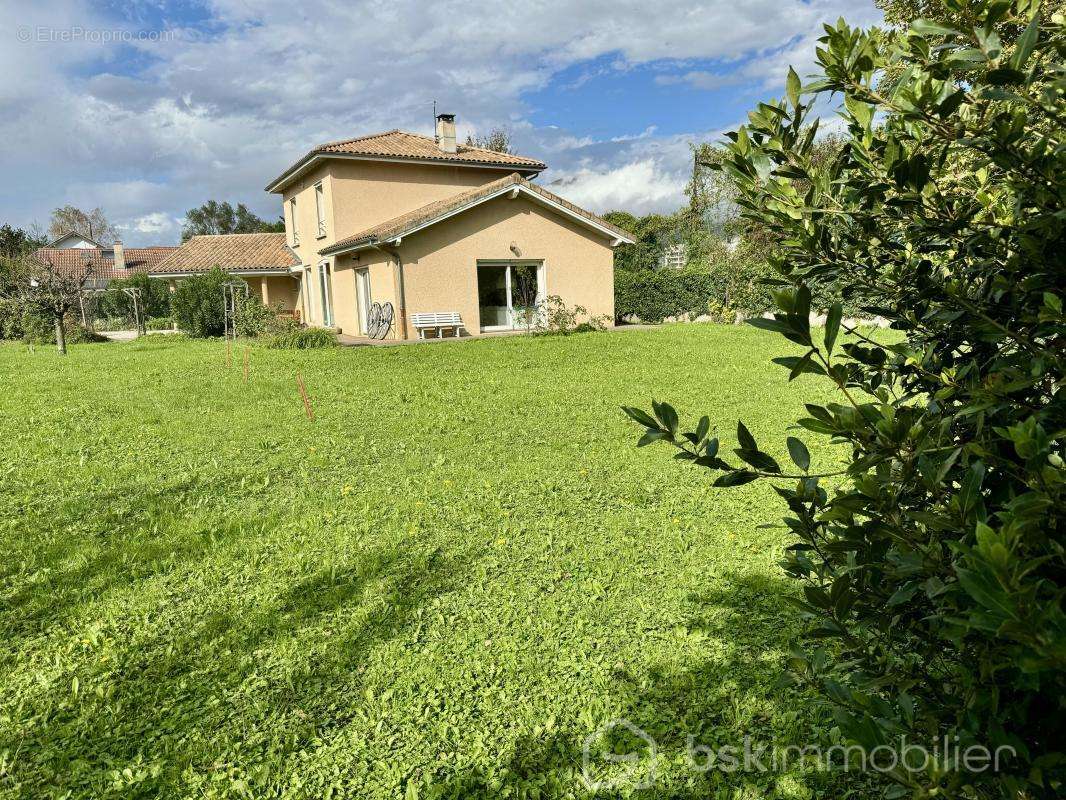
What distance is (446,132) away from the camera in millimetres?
24422

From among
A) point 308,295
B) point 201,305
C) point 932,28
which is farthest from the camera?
point 308,295

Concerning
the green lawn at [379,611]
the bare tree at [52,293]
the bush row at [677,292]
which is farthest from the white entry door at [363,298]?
the green lawn at [379,611]

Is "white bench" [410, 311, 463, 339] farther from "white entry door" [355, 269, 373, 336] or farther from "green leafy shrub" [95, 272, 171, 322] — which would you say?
"green leafy shrub" [95, 272, 171, 322]

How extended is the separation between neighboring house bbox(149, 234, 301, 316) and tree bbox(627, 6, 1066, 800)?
28.9 meters

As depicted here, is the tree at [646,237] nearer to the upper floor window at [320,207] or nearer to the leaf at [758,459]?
the upper floor window at [320,207]

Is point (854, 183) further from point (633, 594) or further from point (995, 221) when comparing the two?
point (633, 594)

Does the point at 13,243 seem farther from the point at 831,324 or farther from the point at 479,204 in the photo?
the point at 831,324

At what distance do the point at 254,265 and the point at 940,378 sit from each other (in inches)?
1199

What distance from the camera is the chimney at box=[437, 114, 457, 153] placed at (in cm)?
2433

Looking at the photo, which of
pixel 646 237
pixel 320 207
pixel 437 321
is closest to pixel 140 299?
pixel 320 207

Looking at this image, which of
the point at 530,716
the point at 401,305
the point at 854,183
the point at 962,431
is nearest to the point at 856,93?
the point at 854,183

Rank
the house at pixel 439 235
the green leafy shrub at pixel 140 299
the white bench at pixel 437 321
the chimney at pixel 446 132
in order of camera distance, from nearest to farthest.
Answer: the white bench at pixel 437 321
the house at pixel 439 235
the chimney at pixel 446 132
the green leafy shrub at pixel 140 299

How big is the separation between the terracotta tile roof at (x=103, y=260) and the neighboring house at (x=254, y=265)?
822 inches

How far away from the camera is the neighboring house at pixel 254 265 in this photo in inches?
1133
